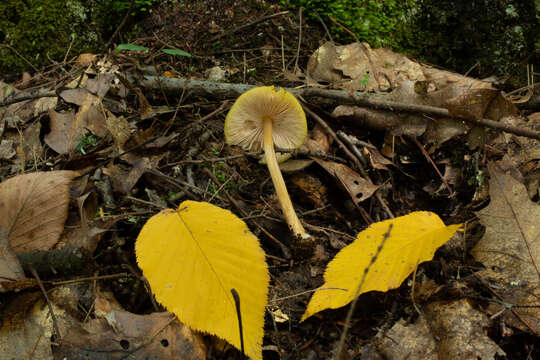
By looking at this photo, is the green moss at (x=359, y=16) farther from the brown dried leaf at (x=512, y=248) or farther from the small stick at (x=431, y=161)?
the brown dried leaf at (x=512, y=248)

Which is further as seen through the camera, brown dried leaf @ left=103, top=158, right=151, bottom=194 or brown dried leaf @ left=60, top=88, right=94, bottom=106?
brown dried leaf @ left=60, top=88, right=94, bottom=106

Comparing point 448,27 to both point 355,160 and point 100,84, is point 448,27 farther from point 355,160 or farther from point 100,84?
point 100,84

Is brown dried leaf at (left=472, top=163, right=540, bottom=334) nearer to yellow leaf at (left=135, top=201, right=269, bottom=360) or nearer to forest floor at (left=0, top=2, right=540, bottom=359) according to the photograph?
forest floor at (left=0, top=2, right=540, bottom=359)

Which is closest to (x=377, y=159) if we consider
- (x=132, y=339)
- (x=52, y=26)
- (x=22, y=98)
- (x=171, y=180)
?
(x=171, y=180)

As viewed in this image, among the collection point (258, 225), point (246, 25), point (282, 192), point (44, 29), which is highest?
point (246, 25)

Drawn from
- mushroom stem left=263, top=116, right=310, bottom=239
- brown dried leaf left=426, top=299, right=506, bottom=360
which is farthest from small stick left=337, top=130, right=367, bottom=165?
brown dried leaf left=426, top=299, right=506, bottom=360

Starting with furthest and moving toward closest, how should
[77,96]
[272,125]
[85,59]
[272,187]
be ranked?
1. [85,59]
2. [77,96]
3. [272,125]
4. [272,187]
